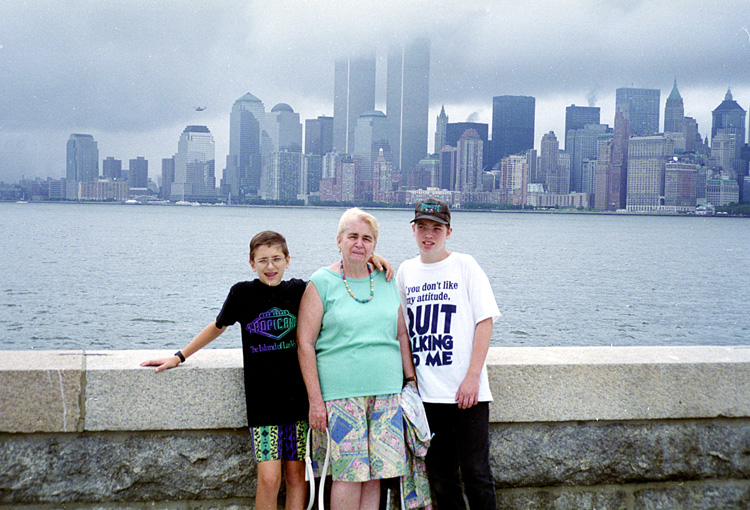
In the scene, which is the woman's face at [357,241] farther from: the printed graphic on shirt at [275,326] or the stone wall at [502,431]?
the stone wall at [502,431]

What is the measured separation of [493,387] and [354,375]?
74cm

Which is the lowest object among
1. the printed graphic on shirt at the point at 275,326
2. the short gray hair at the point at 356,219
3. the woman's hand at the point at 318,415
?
the woman's hand at the point at 318,415

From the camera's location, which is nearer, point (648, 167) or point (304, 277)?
point (304, 277)

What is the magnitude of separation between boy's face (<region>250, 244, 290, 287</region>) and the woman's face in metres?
0.30

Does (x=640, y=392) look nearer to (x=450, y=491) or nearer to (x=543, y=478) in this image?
(x=543, y=478)

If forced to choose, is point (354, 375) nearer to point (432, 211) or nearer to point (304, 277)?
point (432, 211)

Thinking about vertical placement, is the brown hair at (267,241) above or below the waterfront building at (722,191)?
below

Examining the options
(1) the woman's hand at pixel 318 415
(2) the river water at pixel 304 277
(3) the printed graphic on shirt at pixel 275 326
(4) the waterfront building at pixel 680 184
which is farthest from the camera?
(4) the waterfront building at pixel 680 184

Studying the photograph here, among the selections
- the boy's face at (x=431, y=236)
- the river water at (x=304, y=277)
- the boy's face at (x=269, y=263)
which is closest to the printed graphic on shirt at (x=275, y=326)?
the boy's face at (x=269, y=263)

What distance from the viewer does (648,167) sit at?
14262 cm

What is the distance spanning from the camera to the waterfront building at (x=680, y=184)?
463ft

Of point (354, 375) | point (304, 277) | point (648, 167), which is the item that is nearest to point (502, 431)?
point (354, 375)

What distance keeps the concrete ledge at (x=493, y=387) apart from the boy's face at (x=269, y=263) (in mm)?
440

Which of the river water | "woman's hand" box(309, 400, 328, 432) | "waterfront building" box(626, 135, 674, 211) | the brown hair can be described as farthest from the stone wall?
"waterfront building" box(626, 135, 674, 211)
